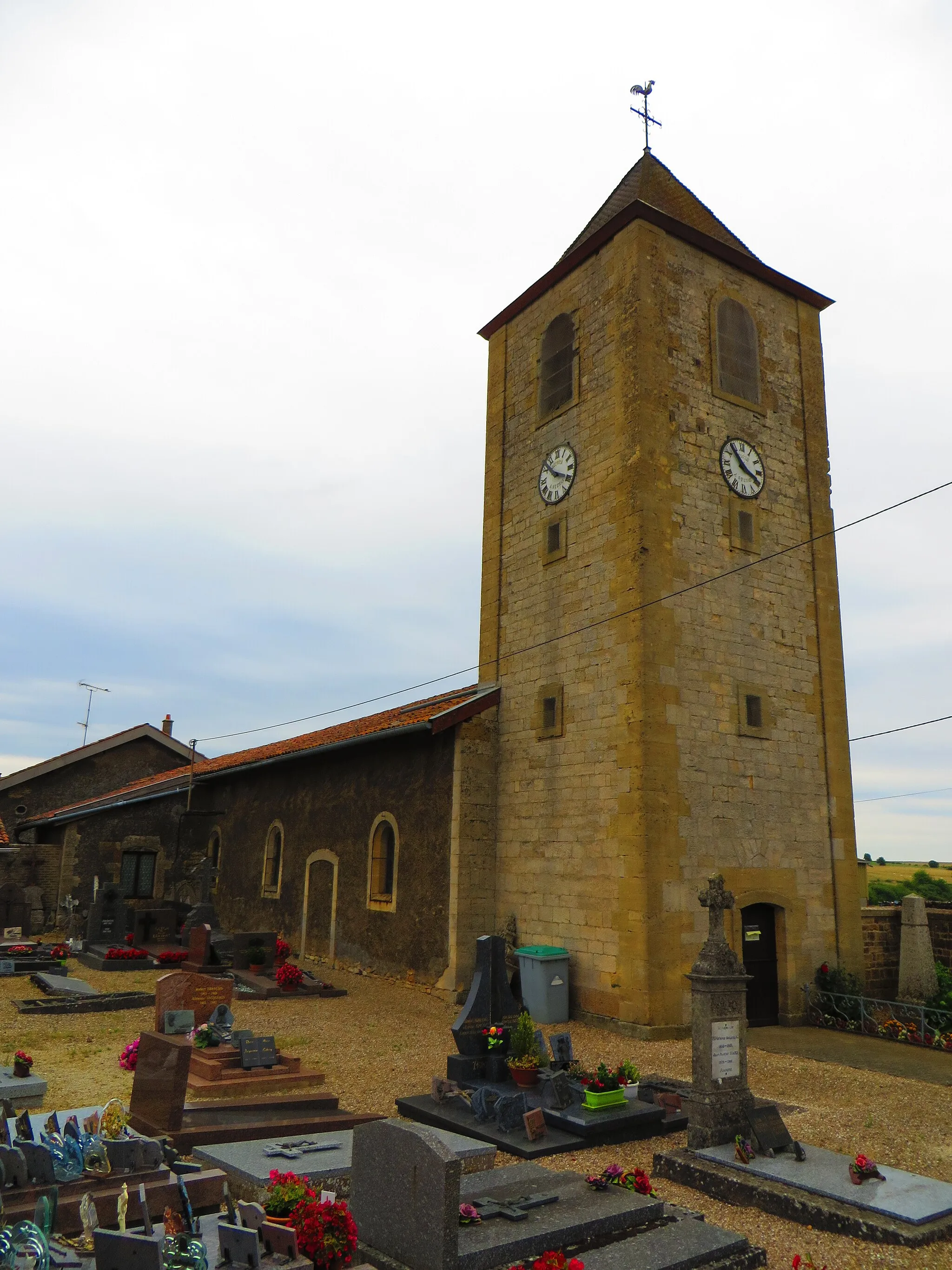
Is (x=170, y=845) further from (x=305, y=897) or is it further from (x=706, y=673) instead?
(x=706, y=673)

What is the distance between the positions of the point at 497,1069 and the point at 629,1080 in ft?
4.11

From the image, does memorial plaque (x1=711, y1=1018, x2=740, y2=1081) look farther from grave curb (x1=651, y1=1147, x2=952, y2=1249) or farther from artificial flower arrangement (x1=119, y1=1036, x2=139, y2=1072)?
artificial flower arrangement (x1=119, y1=1036, x2=139, y2=1072)

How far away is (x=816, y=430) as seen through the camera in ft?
53.8

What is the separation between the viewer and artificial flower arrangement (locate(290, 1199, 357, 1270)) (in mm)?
4477

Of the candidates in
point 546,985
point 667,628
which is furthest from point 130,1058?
point 667,628

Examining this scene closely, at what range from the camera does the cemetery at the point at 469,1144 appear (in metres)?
4.84

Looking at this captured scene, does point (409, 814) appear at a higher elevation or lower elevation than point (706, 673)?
lower

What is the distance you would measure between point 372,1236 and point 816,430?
14993 millimetres

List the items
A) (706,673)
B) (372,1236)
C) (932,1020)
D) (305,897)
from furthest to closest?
1. (305,897)
2. (706,673)
3. (932,1020)
4. (372,1236)

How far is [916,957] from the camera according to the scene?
559 inches

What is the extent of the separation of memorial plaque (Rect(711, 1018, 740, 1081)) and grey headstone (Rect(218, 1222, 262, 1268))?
4215mm

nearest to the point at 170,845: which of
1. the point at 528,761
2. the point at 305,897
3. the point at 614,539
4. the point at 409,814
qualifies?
the point at 305,897

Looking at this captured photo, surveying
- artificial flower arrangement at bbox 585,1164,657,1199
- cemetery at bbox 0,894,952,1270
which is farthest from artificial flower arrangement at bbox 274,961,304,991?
artificial flower arrangement at bbox 585,1164,657,1199

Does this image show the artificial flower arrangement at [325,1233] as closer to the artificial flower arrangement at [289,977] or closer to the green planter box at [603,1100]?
the green planter box at [603,1100]
